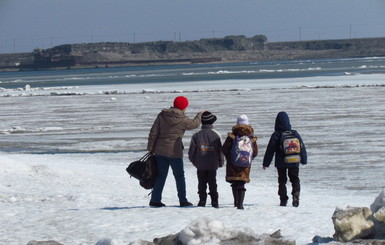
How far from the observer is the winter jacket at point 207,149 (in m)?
8.52

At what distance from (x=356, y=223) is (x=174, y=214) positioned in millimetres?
2345

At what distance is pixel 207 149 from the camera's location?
336 inches

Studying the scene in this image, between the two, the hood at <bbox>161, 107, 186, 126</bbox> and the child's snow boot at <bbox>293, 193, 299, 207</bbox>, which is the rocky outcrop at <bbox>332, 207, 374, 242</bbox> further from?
the hood at <bbox>161, 107, 186, 126</bbox>

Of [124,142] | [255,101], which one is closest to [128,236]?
[124,142]

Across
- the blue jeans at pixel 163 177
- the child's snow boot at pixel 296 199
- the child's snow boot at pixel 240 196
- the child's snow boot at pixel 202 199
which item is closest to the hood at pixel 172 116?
the blue jeans at pixel 163 177

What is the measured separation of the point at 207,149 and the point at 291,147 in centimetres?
95

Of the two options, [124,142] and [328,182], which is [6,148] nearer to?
[124,142]

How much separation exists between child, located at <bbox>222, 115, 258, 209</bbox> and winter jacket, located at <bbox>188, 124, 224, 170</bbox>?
0.31 ft

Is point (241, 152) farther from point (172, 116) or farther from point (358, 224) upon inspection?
point (358, 224)

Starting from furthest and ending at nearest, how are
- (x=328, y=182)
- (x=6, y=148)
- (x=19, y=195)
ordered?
(x=6, y=148) < (x=328, y=182) < (x=19, y=195)

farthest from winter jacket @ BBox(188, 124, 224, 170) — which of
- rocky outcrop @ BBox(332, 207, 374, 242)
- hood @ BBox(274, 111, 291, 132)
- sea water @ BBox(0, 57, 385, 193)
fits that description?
rocky outcrop @ BBox(332, 207, 374, 242)

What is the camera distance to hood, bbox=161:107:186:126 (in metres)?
8.49

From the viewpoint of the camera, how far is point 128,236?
699 cm

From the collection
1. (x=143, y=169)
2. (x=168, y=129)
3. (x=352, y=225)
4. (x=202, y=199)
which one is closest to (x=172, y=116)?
(x=168, y=129)
